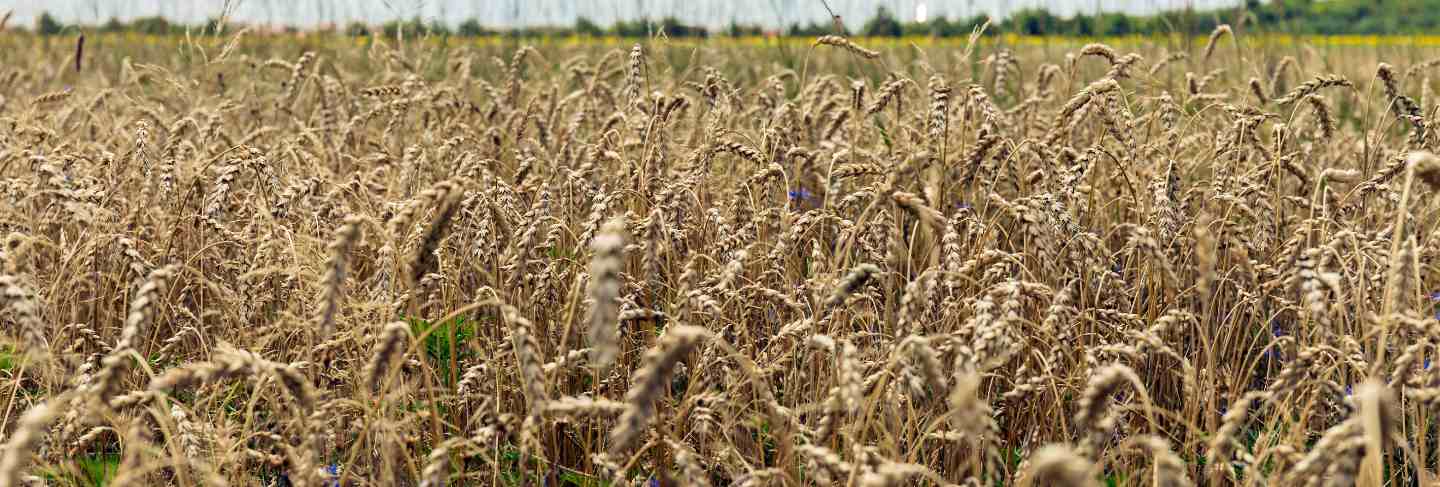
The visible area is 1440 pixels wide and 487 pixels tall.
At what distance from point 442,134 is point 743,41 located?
3929 millimetres

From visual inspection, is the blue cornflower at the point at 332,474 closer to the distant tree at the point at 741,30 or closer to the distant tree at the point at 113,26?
the distant tree at the point at 741,30

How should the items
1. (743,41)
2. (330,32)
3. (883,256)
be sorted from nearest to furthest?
(883,256)
(743,41)
(330,32)

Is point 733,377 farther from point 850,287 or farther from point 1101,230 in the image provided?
point 1101,230

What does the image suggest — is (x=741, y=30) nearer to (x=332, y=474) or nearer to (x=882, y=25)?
(x=882, y=25)

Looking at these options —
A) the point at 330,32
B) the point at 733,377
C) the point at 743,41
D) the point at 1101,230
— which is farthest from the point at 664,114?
the point at 330,32

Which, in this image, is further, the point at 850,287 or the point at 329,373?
the point at 329,373

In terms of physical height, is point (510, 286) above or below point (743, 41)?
below

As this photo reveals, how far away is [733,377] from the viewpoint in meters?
1.93

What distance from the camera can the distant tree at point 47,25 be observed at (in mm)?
8923

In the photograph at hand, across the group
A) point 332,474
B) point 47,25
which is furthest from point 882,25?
point 47,25

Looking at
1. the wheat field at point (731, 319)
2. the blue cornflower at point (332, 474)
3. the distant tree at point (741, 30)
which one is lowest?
the blue cornflower at point (332, 474)

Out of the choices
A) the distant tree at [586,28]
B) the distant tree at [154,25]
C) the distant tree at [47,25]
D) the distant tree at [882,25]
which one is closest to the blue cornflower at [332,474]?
the distant tree at [882,25]

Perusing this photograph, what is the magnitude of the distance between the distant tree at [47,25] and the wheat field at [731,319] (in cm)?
Answer: 646

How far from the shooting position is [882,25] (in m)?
6.64
